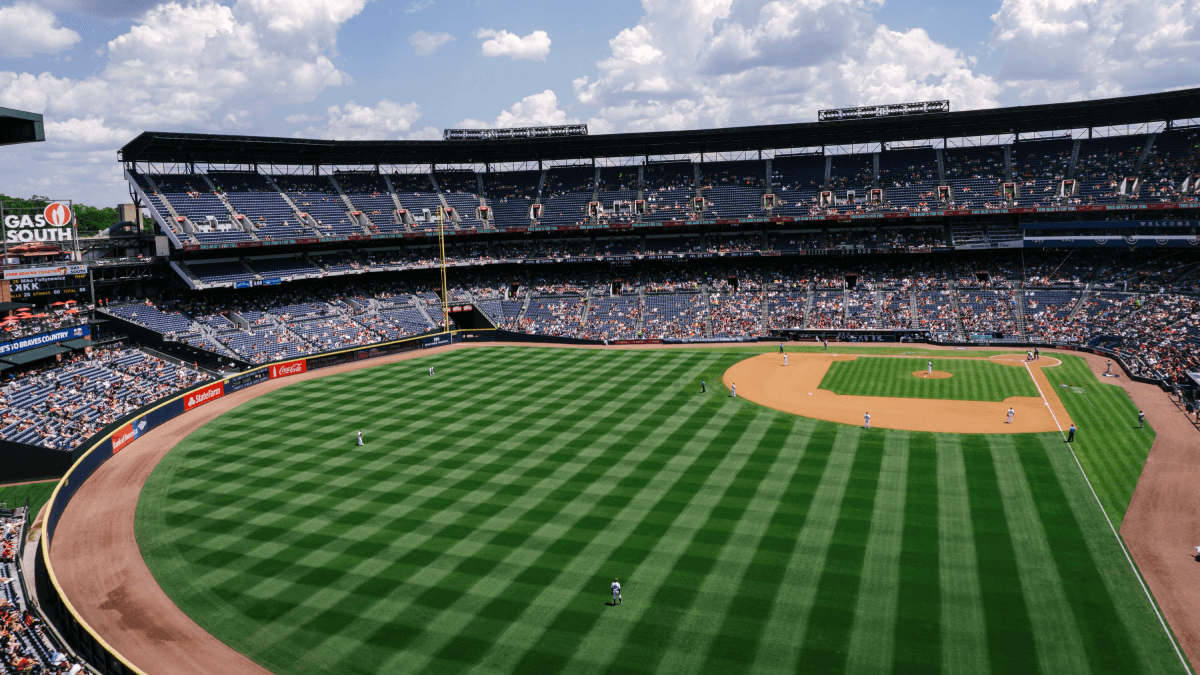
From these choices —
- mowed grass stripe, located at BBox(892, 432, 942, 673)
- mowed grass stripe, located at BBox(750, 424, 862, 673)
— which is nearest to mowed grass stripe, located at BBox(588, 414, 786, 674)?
mowed grass stripe, located at BBox(750, 424, 862, 673)

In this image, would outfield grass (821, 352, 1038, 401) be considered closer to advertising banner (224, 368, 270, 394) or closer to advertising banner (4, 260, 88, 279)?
advertising banner (224, 368, 270, 394)

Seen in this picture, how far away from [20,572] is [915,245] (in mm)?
74579

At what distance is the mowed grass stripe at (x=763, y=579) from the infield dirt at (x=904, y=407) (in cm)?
893

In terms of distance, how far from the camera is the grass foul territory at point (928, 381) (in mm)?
43969

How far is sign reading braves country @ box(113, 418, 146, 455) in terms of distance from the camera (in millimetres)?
37281

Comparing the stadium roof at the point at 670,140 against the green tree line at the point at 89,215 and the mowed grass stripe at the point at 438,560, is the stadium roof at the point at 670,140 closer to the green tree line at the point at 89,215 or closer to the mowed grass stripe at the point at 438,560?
the mowed grass stripe at the point at 438,560

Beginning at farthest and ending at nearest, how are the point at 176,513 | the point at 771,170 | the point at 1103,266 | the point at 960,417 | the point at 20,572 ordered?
1. the point at 771,170
2. the point at 1103,266
3. the point at 960,417
4. the point at 176,513
5. the point at 20,572

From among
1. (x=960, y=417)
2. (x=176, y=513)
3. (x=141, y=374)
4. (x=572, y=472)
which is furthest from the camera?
(x=141, y=374)

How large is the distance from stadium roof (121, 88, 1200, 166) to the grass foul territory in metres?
28.9

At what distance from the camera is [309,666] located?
18297mm

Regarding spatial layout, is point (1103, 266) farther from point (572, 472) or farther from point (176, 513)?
point (176, 513)

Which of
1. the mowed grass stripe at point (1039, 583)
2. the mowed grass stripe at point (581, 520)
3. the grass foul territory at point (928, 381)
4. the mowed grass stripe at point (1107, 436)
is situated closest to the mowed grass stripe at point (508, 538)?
the mowed grass stripe at point (581, 520)

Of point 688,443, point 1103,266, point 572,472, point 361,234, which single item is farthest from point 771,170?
point 572,472

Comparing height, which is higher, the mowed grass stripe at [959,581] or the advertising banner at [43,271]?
the advertising banner at [43,271]
